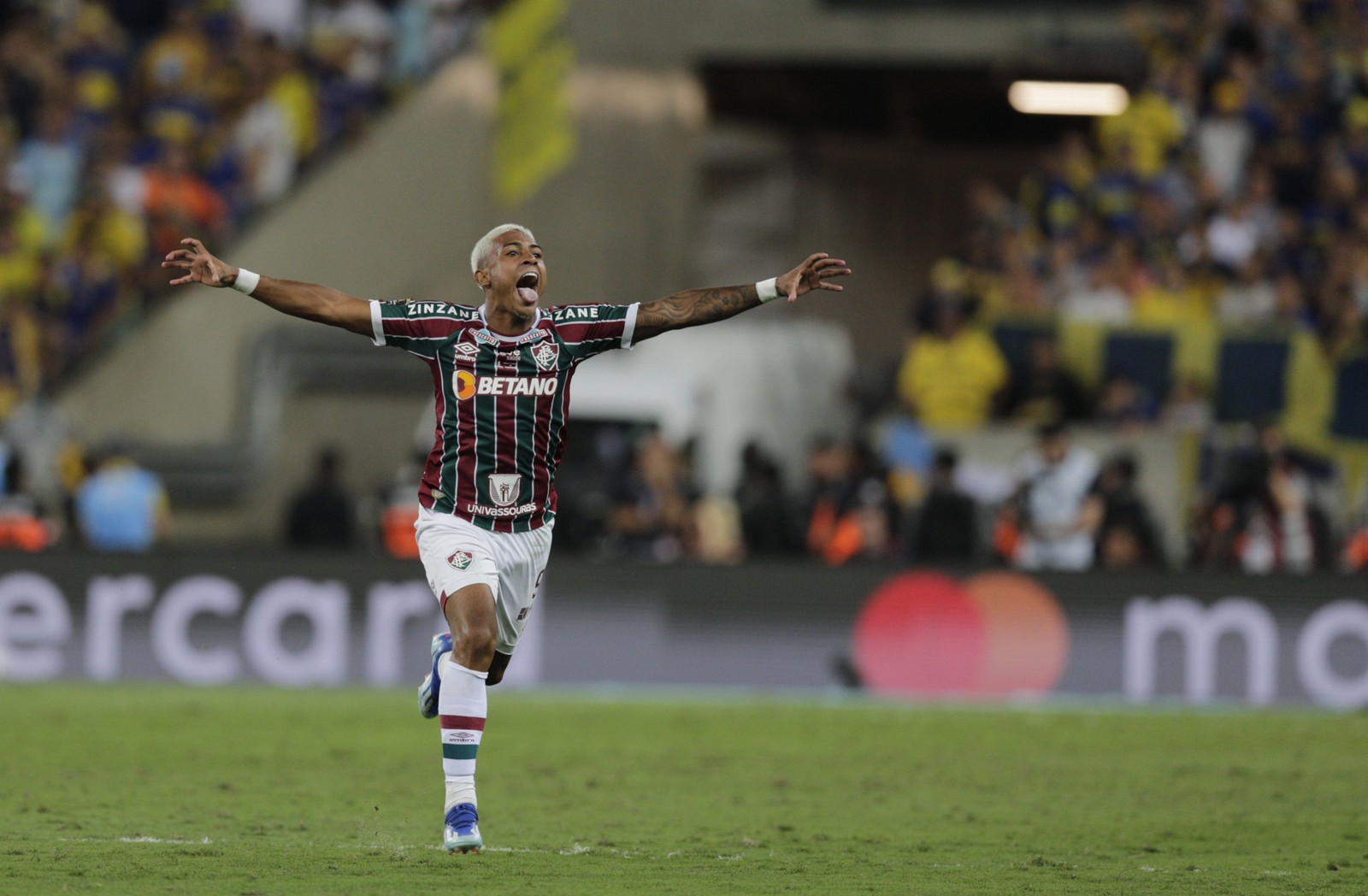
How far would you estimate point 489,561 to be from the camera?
8.48 metres

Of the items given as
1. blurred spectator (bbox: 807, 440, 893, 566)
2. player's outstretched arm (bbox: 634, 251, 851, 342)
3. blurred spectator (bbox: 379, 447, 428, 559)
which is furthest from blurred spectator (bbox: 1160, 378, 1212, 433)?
player's outstretched arm (bbox: 634, 251, 851, 342)

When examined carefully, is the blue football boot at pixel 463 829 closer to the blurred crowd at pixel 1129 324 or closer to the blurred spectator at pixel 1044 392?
the blurred crowd at pixel 1129 324

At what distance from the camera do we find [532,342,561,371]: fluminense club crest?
868cm

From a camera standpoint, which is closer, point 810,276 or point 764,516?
point 810,276

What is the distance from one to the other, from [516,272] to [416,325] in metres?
0.48

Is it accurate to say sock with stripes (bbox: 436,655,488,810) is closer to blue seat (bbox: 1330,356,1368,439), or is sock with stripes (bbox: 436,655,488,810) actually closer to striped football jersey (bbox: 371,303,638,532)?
striped football jersey (bbox: 371,303,638,532)

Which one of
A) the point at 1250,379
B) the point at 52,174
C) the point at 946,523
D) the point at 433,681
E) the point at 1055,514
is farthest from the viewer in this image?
the point at 52,174

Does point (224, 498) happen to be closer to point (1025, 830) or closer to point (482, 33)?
point (482, 33)

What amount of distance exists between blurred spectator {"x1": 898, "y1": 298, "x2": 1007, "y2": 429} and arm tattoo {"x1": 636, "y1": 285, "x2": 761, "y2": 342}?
1107 cm

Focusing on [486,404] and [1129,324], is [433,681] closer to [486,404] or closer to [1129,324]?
[486,404]

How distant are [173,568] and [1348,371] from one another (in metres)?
10.0

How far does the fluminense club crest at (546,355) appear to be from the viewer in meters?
8.68

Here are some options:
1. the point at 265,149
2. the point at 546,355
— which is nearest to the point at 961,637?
the point at 546,355

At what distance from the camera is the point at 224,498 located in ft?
66.8
